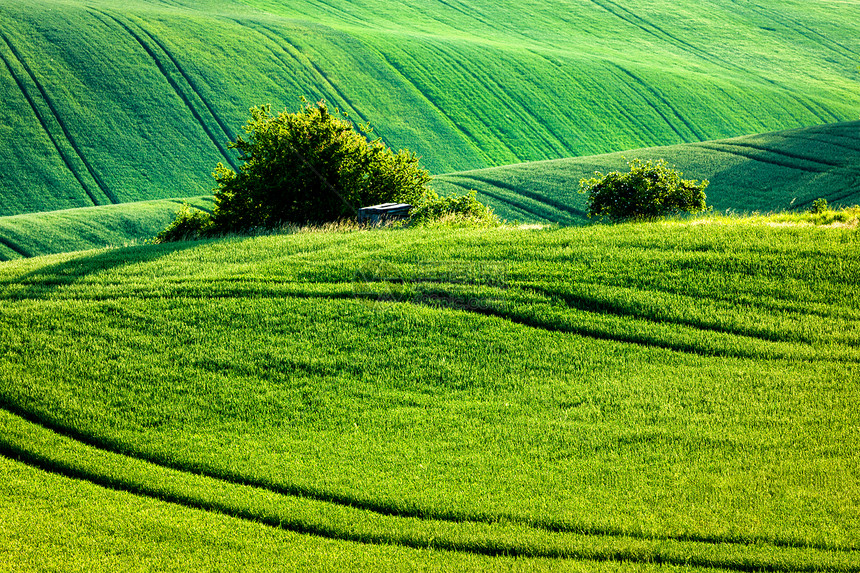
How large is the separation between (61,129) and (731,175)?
2288 inches

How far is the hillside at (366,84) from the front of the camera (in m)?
59.0

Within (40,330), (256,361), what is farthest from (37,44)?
(256,361)

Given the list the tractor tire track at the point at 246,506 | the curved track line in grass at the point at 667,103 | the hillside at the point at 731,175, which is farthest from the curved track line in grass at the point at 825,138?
the tractor tire track at the point at 246,506

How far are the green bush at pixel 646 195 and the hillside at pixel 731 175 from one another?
1951 cm

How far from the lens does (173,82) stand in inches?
2667

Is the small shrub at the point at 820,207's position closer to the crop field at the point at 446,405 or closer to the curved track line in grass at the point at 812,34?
the crop field at the point at 446,405

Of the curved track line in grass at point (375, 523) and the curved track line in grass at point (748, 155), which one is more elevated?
the curved track line in grass at point (748, 155)

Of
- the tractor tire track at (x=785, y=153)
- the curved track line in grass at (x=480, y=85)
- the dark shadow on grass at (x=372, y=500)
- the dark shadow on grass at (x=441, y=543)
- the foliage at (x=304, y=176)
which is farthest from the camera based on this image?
the curved track line in grass at (x=480, y=85)

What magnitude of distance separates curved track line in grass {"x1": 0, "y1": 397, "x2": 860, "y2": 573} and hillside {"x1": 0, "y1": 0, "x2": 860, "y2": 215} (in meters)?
45.6

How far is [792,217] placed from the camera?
25.3 meters

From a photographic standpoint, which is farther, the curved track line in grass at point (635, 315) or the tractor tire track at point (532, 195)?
the tractor tire track at point (532, 195)

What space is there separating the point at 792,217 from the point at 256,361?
2037cm

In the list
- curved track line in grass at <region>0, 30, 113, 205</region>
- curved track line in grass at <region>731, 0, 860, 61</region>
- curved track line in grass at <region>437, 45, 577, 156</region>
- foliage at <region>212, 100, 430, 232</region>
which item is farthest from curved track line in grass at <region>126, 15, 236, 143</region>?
curved track line in grass at <region>731, 0, 860, 61</region>

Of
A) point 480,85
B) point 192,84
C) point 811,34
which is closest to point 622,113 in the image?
point 480,85
